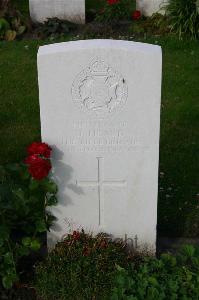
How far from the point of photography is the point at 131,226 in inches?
165

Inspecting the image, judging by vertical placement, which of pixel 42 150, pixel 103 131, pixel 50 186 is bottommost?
pixel 50 186

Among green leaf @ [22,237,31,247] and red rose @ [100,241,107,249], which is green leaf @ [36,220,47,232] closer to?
green leaf @ [22,237,31,247]

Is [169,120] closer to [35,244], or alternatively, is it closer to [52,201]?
[52,201]

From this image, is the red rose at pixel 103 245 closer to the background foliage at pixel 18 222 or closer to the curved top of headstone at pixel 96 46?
the background foliage at pixel 18 222

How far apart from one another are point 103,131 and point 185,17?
5.72m

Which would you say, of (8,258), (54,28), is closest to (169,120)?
(8,258)

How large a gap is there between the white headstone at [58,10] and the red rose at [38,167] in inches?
259

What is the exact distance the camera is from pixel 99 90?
12.4ft

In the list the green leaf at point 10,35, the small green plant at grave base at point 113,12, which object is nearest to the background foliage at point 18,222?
the green leaf at point 10,35

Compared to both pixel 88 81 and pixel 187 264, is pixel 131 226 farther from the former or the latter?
pixel 88 81

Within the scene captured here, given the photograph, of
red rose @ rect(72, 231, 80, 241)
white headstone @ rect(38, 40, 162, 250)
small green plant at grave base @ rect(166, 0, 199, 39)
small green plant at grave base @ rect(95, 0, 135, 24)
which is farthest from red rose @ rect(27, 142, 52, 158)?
small green plant at grave base @ rect(95, 0, 135, 24)

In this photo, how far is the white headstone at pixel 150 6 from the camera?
9945 mm

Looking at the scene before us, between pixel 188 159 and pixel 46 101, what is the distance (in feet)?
7.97

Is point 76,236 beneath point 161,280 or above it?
above
